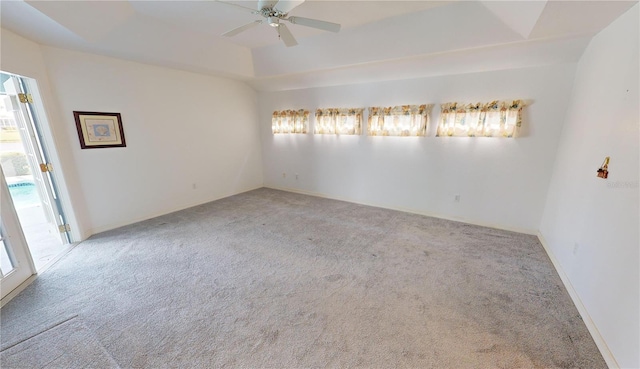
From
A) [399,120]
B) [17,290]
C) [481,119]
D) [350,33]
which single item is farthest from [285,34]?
[17,290]

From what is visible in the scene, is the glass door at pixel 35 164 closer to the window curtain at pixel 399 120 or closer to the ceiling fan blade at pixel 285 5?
the ceiling fan blade at pixel 285 5

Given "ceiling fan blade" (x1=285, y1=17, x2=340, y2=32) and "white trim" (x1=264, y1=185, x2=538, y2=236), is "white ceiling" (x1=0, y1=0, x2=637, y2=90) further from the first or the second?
"white trim" (x1=264, y1=185, x2=538, y2=236)

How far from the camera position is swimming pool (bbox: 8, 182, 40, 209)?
4703 millimetres

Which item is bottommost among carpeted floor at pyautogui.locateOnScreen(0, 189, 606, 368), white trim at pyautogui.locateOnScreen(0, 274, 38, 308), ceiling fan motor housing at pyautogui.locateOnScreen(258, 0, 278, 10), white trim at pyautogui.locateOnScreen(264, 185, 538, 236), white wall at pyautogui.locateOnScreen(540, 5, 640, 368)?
carpeted floor at pyautogui.locateOnScreen(0, 189, 606, 368)

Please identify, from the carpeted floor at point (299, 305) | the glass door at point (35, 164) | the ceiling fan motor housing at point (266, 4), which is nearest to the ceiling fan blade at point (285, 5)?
the ceiling fan motor housing at point (266, 4)

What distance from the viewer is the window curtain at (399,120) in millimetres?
3953

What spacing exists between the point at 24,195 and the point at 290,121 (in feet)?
19.5

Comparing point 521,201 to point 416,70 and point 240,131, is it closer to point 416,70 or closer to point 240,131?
point 416,70

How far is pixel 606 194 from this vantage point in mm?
1949

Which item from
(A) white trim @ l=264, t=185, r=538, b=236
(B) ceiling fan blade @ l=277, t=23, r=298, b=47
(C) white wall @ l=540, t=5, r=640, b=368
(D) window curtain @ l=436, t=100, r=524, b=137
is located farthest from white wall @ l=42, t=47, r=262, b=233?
(C) white wall @ l=540, t=5, r=640, b=368

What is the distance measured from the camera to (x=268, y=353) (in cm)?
171

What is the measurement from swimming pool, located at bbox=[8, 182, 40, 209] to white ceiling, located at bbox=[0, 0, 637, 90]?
12.1 feet

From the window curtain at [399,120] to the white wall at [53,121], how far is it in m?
4.53

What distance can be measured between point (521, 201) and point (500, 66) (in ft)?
6.32
